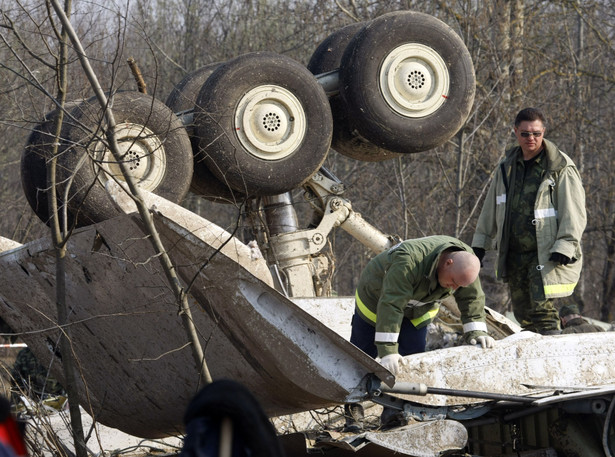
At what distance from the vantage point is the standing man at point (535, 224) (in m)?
5.73

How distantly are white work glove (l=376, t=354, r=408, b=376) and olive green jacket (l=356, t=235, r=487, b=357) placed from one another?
7 centimetres

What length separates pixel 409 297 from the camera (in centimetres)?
482

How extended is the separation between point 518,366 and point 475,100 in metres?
6.71

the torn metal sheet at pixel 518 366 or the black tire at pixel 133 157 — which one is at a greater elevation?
the black tire at pixel 133 157

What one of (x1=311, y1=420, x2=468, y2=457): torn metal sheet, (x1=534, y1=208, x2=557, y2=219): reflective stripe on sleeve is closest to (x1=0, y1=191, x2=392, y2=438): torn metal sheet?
(x1=311, y1=420, x2=468, y2=457): torn metal sheet

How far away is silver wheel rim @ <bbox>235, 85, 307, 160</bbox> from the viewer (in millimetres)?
5805

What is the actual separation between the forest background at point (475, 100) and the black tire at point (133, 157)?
80.4 inches

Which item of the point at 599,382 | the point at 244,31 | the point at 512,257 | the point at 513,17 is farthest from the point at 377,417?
the point at 244,31

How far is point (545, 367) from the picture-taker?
483cm

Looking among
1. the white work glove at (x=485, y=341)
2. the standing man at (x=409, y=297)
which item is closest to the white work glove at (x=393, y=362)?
the standing man at (x=409, y=297)

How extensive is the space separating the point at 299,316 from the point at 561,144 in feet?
41.6

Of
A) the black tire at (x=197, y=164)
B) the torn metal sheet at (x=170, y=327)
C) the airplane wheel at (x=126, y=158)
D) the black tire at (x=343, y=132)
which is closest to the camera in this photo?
the torn metal sheet at (x=170, y=327)

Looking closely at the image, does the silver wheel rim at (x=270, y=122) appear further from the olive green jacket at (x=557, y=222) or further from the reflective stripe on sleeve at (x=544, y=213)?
the reflective stripe on sleeve at (x=544, y=213)

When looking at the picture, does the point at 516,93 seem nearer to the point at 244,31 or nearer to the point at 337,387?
the point at 244,31
